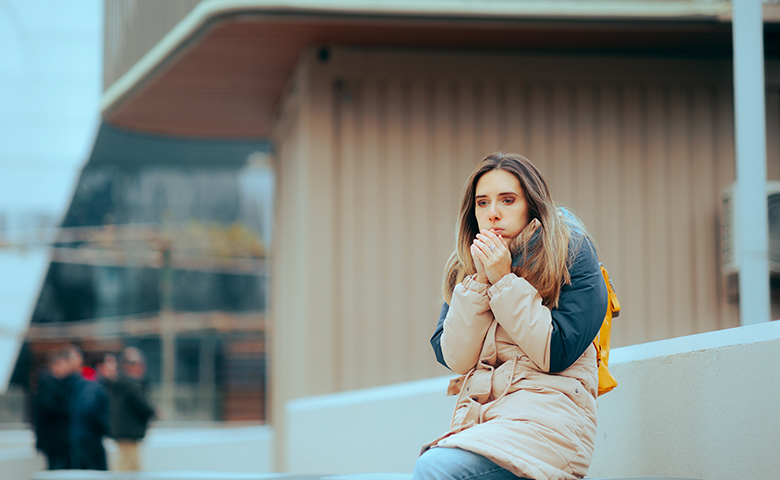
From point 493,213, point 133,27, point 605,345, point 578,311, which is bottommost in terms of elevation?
point 605,345

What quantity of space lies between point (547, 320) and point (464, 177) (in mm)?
5532

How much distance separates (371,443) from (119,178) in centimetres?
1382

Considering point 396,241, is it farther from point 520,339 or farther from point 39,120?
point 39,120

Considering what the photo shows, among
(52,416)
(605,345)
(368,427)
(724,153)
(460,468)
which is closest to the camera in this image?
(460,468)

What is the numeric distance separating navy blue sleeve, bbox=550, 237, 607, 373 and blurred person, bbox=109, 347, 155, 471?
8250mm

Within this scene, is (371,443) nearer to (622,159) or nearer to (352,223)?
(352,223)

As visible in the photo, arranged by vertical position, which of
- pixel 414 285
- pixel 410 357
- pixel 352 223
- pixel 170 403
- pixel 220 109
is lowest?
pixel 170 403

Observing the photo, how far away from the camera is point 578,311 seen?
2.75m

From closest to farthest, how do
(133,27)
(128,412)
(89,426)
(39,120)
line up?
1. (133,27)
2. (128,412)
3. (89,426)
4. (39,120)

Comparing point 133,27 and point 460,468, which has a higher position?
point 133,27

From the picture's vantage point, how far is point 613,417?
3.71m

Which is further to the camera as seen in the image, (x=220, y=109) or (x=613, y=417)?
(x=220, y=109)

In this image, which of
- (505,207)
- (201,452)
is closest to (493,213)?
(505,207)

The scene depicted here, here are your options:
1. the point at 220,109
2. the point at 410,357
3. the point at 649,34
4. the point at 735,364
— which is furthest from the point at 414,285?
the point at 735,364
